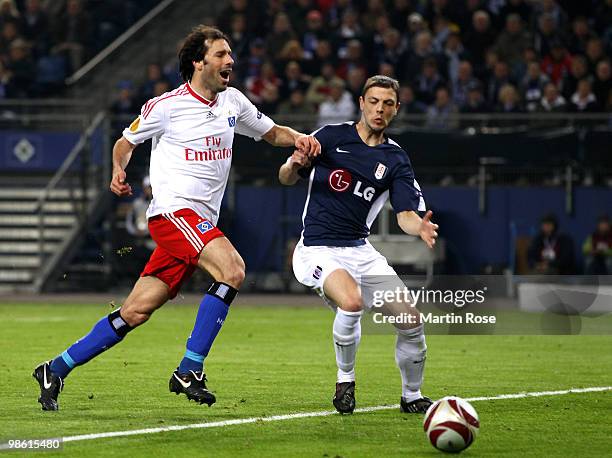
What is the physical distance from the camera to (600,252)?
21328mm

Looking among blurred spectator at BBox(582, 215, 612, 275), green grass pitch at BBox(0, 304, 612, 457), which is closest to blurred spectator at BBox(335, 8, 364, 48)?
blurred spectator at BBox(582, 215, 612, 275)

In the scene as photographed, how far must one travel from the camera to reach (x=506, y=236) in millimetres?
22625

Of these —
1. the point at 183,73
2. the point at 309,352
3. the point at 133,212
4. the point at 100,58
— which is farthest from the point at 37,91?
the point at 183,73

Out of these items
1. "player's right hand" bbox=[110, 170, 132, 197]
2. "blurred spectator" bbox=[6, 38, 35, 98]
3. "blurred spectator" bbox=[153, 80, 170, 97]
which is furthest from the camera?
"blurred spectator" bbox=[6, 38, 35, 98]

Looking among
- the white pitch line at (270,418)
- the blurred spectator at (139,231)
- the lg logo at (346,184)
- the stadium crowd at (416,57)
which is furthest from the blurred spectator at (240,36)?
the lg logo at (346,184)

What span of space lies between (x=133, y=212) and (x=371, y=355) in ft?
32.7

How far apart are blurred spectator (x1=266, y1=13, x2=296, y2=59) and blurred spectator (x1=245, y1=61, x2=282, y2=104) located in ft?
2.21

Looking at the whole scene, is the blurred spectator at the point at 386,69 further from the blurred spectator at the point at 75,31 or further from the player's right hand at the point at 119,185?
the player's right hand at the point at 119,185

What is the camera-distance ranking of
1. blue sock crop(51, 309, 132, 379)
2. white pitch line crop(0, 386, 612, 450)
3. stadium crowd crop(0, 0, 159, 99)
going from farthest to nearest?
stadium crowd crop(0, 0, 159, 99), blue sock crop(51, 309, 132, 379), white pitch line crop(0, 386, 612, 450)

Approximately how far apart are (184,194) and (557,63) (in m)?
15.3

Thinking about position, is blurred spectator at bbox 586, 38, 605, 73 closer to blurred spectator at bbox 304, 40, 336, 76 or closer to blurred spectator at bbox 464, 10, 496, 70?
blurred spectator at bbox 464, 10, 496, 70

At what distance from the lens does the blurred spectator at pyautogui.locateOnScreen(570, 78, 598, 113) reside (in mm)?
21984

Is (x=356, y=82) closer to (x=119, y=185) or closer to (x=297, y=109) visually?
(x=297, y=109)

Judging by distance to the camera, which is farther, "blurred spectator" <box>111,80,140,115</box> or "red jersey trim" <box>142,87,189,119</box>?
"blurred spectator" <box>111,80,140,115</box>
